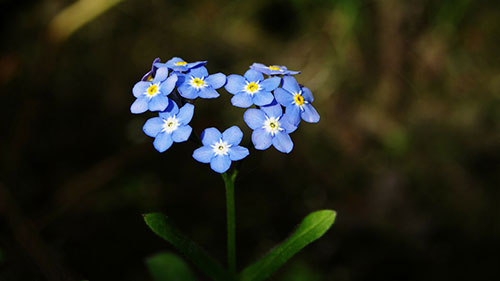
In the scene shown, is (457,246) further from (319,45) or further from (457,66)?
(319,45)

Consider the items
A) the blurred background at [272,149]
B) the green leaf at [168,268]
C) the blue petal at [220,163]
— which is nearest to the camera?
the blue petal at [220,163]

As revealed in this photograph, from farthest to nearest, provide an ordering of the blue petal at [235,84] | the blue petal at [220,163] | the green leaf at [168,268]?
the green leaf at [168,268] < the blue petal at [235,84] < the blue petal at [220,163]

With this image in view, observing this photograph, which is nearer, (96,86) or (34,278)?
(34,278)

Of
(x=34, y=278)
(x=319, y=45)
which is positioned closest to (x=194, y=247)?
(x=34, y=278)

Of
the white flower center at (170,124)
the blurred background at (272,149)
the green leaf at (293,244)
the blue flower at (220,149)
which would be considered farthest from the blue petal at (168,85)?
the blurred background at (272,149)

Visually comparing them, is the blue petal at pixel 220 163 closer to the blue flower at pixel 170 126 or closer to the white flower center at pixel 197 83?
the blue flower at pixel 170 126

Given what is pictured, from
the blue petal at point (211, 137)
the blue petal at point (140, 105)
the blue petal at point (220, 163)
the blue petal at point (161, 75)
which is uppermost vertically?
the blue petal at point (161, 75)

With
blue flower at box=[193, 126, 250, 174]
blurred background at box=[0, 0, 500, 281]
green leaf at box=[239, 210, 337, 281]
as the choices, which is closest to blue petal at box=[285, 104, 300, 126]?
blue flower at box=[193, 126, 250, 174]

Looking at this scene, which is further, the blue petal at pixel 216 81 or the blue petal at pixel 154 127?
the blue petal at pixel 216 81

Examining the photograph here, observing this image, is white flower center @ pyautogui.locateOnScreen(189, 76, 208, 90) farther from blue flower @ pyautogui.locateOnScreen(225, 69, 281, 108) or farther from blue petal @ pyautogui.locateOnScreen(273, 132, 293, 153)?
blue petal @ pyautogui.locateOnScreen(273, 132, 293, 153)
